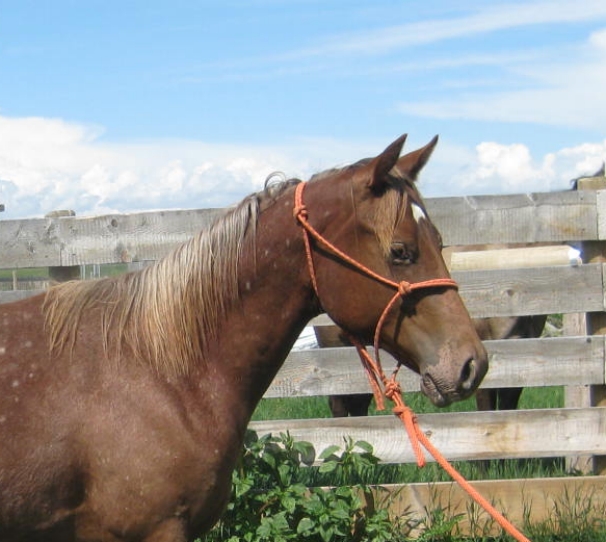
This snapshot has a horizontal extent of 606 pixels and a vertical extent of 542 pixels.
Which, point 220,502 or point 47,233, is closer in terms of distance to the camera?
point 220,502

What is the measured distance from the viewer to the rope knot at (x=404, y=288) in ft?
9.00

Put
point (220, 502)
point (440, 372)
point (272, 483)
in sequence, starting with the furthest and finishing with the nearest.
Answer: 1. point (272, 483)
2. point (220, 502)
3. point (440, 372)

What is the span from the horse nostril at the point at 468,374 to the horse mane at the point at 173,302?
859mm

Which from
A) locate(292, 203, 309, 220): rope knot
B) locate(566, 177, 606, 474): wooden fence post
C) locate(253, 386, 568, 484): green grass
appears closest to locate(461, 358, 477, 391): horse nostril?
locate(292, 203, 309, 220): rope knot

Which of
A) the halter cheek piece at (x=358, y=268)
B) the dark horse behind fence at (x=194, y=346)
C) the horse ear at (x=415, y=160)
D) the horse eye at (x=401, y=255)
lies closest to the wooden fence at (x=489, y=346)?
the dark horse behind fence at (x=194, y=346)

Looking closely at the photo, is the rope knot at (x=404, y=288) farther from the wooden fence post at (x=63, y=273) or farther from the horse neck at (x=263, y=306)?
the wooden fence post at (x=63, y=273)

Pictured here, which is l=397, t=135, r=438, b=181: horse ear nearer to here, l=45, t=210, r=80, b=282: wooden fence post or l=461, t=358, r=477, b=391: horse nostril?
l=461, t=358, r=477, b=391: horse nostril

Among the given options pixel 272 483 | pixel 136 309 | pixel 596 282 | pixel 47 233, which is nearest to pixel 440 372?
pixel 136 309

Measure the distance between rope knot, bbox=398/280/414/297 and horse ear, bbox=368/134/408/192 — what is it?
342 millimetres

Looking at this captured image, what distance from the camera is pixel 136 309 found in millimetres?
2998

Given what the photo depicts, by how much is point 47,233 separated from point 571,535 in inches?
130

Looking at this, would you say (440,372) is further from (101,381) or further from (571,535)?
(571,535)

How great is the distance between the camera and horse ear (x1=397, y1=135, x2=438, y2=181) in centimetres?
296

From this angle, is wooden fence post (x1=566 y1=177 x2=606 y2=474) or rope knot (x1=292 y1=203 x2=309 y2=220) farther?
wooden fence post (x1=566 y1=177 x2=606 y2=474)
